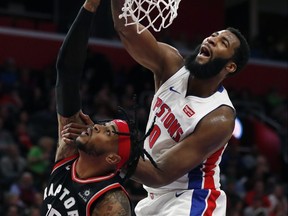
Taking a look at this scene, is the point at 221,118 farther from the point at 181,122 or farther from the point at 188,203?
the point at 188,203

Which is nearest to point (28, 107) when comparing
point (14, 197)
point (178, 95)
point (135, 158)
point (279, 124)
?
point (14, 197)

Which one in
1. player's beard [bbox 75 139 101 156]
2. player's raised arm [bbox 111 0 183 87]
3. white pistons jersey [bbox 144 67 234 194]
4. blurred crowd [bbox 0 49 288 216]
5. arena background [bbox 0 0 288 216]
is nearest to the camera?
player's beard [bbox 75 139 101 156]

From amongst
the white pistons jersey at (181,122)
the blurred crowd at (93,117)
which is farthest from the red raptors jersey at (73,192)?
the blurred crowd at (93,117)

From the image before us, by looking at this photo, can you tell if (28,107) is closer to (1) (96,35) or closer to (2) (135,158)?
(1) (96,35)

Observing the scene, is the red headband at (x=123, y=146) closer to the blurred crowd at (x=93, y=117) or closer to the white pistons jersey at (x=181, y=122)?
the white pistons jersey at (x=181, y=122)

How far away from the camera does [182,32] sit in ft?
49.7

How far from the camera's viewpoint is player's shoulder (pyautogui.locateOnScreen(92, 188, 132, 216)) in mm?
3309

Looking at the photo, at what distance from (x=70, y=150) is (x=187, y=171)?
2.19ft

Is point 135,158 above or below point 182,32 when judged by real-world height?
above

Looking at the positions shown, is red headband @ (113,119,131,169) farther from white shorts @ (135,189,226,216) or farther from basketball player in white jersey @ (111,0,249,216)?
white shorts @ (135,189,226,216)

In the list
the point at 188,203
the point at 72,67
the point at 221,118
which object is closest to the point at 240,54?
the point at 221,118

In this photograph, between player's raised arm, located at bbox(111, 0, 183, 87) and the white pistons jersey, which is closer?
the white pistons jersey

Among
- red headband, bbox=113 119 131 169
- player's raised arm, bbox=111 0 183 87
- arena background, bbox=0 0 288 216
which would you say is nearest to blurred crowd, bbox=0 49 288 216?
arena background, bbox=0 0 288 216

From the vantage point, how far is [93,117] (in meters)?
9.62
